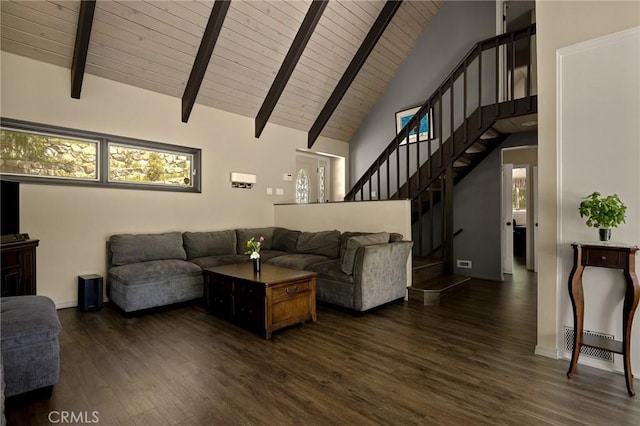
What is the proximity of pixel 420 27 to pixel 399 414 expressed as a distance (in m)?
6.75

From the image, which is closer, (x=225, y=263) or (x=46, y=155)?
(x=46, y=155)

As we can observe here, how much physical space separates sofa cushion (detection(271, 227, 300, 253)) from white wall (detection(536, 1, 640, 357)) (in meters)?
3.50

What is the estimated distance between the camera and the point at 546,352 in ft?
8.43

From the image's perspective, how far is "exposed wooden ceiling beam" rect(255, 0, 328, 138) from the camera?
172 inches

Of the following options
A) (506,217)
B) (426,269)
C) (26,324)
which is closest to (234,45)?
(26,324)

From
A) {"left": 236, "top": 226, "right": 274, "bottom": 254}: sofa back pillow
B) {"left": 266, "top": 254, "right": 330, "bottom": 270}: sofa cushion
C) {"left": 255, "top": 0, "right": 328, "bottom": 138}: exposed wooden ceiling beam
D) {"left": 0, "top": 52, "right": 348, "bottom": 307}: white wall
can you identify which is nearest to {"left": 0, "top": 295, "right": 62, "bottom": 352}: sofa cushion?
{"left": 0, "top": 52, "right": 348, "bottom": 307}: white wall

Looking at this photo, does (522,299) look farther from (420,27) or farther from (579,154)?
(420,27)

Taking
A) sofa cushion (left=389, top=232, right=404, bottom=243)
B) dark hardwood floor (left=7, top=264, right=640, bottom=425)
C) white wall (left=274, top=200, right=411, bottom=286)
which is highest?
white wall (left=274, top=200, right=411, bottom=286)

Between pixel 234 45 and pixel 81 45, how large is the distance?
6.22ft

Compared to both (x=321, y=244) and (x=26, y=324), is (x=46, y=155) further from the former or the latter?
(x=321, y=244)

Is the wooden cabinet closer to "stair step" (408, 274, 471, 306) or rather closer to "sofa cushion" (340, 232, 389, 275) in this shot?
"sofa cushion" (340, 232, 389, 275)

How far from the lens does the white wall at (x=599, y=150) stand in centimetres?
228

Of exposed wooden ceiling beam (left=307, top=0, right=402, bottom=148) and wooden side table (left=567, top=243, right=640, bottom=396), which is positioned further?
exposed wooden ceiling beam (left=307, top=0, right=402, bottom=148)

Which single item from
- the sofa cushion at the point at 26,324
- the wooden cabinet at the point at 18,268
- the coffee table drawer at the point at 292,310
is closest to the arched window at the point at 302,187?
the coffee table drawer at the point at 292,310
